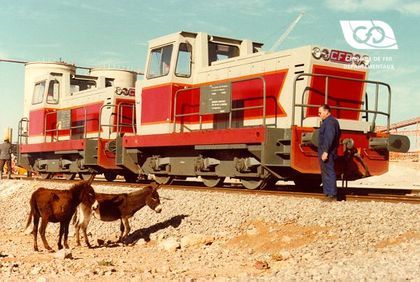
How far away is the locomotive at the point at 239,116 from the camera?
10023 mm

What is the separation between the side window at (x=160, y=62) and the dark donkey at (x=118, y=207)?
4.82m

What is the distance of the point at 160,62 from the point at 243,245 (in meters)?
6.91

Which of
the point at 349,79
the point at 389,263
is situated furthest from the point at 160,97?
the point at 389,263

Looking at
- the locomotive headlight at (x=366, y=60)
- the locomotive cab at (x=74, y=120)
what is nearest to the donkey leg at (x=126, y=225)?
the locomotive headlight at (x=366, y=60)

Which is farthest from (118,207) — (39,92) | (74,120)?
(39,92)

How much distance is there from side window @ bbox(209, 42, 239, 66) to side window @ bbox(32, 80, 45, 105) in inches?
356

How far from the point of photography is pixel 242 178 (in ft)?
36.4

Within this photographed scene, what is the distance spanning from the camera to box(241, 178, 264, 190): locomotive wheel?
421 inches

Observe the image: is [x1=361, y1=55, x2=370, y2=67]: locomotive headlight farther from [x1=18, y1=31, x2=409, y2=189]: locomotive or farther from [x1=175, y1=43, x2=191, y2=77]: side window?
[x1=175, y1=43, x2=191, y2=77]: side window

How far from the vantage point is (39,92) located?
20.0 m

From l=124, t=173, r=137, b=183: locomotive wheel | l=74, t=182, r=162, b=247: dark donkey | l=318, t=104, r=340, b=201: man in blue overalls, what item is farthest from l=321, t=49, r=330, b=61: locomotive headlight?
l=124, t=173, r=137, b=183: locomotive wheel

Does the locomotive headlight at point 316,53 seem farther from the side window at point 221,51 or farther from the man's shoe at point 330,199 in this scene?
the side window at point 221,51

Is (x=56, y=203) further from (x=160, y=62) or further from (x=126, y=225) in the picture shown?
(x=160, y=62)

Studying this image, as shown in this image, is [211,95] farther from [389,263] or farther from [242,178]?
[389,263]
